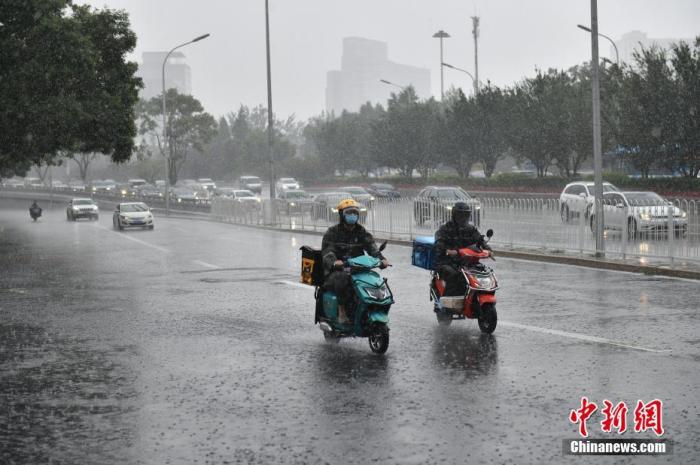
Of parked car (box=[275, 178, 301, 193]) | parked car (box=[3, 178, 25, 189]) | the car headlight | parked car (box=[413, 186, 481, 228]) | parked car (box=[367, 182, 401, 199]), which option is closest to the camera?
the car headlight

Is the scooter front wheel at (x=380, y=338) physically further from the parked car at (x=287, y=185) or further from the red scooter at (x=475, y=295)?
the parked car at (x=287, y=185)

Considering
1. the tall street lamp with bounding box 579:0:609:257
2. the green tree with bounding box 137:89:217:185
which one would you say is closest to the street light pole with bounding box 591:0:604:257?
the tall street lamp with bounding box 579:0:609:257

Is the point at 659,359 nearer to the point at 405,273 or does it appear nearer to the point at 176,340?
the point at 176,340

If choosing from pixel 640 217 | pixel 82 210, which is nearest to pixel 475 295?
Result: pixel 640 217

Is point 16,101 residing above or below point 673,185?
above

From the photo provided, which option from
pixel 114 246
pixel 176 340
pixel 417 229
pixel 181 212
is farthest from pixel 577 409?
pixel 181 212

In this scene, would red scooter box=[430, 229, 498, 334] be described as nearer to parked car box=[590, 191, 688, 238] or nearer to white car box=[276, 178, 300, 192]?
parked car box=[590, 191, 688, 238]

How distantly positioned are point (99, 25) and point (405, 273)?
24.7 m

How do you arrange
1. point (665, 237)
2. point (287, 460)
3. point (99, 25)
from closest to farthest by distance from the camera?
point (287, 460) < point (665, 237) < point (99, 25)

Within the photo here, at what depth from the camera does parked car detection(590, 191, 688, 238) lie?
18922 millimetres

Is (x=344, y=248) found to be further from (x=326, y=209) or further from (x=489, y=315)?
(x=326, y=209)

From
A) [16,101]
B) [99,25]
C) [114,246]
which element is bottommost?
[114,246]

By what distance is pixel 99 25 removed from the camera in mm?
39875

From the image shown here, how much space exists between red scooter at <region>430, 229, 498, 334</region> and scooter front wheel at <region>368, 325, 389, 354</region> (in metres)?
1.61
